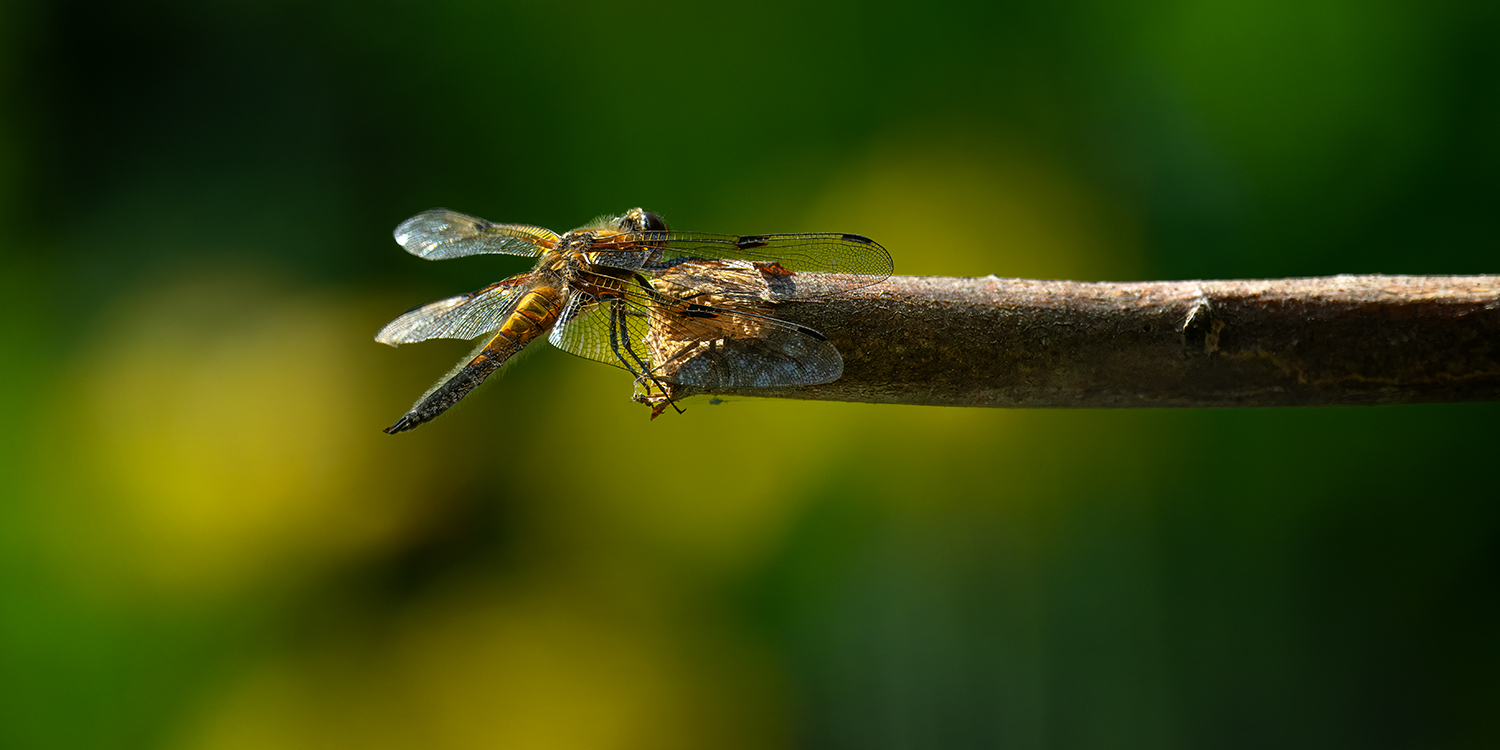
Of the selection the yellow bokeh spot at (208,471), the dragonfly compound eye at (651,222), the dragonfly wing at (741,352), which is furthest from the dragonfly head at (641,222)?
the yellow bokeh spot at (208,471)

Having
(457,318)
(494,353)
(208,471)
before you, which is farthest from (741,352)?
(208,471)

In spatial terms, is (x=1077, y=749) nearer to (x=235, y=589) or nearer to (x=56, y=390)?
(x=235, y=589)

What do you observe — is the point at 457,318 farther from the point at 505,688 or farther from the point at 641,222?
the point at 505,688

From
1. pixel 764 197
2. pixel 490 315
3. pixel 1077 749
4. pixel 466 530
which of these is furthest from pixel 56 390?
pixel 1077 749

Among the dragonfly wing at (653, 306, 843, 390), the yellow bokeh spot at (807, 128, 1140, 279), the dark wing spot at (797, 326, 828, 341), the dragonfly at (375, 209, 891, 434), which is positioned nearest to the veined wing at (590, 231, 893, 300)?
the dragonfly at (375, 209, 891, 434)

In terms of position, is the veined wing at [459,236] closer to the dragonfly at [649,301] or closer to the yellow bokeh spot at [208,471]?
the dragonfly at [649,301]

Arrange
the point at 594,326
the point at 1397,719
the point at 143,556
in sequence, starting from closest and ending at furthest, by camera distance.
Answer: the point at 594,326
the point at 1397,719
the point at 143,556

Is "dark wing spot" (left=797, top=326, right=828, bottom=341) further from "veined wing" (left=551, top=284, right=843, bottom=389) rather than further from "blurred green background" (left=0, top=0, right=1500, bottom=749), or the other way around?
"blurred green background" (left=0, top=0, right=1500, bottom=749)
